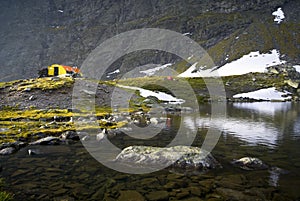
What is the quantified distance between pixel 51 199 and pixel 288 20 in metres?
210

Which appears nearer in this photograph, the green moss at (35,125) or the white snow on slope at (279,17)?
the green moss at (35,125)

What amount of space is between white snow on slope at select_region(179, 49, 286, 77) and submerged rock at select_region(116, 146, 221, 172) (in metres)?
125

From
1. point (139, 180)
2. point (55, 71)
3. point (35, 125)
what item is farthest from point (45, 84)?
point (139, 180)

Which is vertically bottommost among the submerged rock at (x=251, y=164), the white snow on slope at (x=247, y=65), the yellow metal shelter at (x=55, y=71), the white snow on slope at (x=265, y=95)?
the submerged rock at (x=251, y=164)

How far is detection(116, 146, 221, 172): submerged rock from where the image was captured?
17.0 meters

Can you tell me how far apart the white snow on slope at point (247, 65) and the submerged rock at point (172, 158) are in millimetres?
124748

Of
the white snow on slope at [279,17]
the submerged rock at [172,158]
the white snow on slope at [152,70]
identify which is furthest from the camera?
the white snow on slope at [279,17]

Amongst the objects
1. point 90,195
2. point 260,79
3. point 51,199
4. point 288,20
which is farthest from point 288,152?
point 288,20

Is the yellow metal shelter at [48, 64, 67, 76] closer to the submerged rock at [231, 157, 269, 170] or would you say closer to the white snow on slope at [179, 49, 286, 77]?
the submerged rock at [231, 157, 269, 170]

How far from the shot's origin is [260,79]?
119m

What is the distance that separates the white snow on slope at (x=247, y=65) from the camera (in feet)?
449

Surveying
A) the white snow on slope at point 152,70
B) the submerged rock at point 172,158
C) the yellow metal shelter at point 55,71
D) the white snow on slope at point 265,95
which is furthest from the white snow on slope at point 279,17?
the submerged rock at point 172,158

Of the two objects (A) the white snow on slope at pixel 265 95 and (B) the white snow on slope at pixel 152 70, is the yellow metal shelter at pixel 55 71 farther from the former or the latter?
(B) the white snow on slope at pixel 152 70

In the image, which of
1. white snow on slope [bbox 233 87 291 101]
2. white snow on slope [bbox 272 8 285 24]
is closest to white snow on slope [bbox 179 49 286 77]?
white snow on slope [bbox 233 87 291 101]
